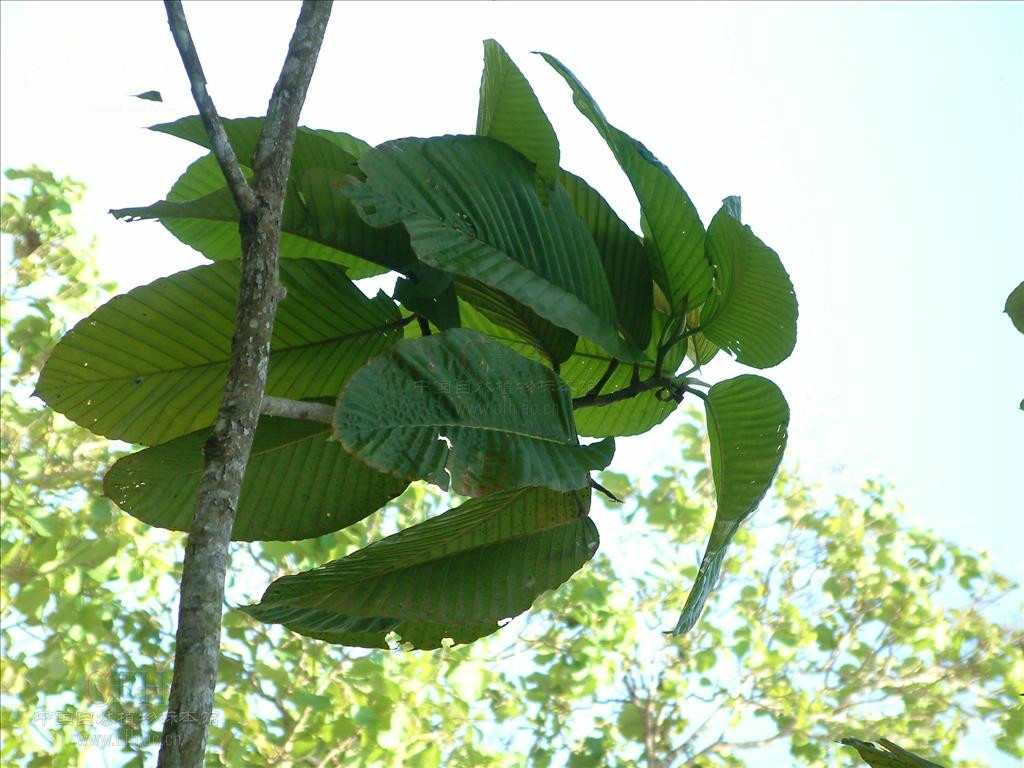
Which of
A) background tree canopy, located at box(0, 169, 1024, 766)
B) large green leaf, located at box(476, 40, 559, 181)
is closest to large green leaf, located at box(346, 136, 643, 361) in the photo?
large green leaf, located at box(476, 40, 559, 181)

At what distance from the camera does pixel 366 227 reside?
60 cm

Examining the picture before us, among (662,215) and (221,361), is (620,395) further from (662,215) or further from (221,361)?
(221,361)

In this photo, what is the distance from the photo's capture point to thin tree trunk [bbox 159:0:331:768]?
392mm

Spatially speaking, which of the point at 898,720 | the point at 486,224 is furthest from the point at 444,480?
the point at 898,720

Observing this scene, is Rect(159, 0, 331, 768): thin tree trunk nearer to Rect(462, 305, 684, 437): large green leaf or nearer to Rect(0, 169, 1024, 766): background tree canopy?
Rect(462, 305, 684, 437): large green leaf

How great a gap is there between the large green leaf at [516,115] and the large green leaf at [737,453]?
0.56 ft

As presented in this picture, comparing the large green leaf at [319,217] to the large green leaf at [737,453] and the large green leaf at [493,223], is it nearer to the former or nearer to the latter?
the large green leaf at [493,223]

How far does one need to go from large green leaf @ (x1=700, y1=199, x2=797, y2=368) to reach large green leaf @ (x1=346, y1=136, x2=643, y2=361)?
72mm

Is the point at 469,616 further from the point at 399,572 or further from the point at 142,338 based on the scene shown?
the point at 142,338

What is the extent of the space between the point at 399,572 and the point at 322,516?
76 millimetres

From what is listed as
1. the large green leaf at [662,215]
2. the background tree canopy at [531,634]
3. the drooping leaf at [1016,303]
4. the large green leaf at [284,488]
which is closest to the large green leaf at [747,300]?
the large green leaf at [662,215]

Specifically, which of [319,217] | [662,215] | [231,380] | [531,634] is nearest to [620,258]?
[662,215]

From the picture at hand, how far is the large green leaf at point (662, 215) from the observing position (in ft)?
1.97

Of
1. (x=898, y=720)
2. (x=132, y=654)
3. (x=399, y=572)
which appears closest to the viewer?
(x=399, y=572)
